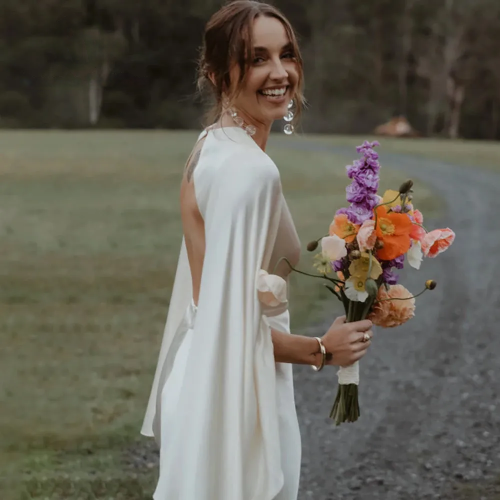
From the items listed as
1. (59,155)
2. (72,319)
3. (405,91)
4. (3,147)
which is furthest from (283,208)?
(405,91)

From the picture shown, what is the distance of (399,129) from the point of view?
31234 millimetres

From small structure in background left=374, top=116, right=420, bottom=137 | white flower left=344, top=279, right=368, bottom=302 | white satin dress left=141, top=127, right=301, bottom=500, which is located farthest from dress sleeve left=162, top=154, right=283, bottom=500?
small structure in background left=374, top=116, right=420, bottom=137

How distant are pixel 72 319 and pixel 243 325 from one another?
5297mm

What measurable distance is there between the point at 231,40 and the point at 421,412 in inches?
135

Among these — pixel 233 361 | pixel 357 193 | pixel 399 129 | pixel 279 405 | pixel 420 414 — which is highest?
pixel 357 193

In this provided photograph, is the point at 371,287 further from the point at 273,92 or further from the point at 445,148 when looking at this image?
the point at 445,148

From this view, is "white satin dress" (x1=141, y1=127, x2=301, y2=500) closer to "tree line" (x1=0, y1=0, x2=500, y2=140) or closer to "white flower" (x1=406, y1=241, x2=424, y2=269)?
"white flower" (x1=406, y1=241, x2=424, y2=269)

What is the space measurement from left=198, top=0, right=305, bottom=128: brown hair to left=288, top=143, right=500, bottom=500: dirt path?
7.61ft

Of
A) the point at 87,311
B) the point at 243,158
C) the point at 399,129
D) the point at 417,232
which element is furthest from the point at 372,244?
the point at 399,129

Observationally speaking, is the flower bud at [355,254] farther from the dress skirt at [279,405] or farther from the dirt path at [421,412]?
the dirt path at [421,412]

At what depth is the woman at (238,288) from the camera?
1.69m

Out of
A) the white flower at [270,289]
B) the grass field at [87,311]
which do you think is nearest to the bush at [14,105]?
the grass field at [87,311]

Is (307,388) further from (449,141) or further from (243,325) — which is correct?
(449,141)

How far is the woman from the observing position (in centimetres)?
169
